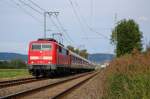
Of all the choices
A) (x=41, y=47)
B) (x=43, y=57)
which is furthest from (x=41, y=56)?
(x=41, y=47)

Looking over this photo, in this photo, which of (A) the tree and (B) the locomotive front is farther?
(A) the tree

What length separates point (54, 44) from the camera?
39.7 metres

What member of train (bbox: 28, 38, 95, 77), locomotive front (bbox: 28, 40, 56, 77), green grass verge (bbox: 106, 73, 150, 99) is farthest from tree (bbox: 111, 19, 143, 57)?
green grass verge (bbox: 106, 73, 150, 99)

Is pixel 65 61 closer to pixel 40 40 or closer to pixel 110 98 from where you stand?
pixel 40 40

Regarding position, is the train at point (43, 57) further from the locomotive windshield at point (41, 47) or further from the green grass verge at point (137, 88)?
the green grass verge at point (137, 88)

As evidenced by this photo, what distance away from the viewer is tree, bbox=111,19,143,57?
230 feet

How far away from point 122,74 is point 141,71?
3.38 m

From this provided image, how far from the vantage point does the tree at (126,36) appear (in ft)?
230

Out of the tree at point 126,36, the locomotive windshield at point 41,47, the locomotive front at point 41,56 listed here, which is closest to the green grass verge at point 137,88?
the locomotive front at point 41,56

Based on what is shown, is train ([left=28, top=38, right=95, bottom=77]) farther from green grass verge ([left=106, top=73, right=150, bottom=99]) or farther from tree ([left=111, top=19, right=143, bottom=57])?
tree ([left=111, top=19, right=143, bottom=57])

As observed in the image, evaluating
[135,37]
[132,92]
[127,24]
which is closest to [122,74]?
[132,92]

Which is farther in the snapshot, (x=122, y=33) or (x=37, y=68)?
(x=122, y=33)

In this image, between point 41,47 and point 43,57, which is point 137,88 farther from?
point 41,47

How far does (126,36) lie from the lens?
76.0m
